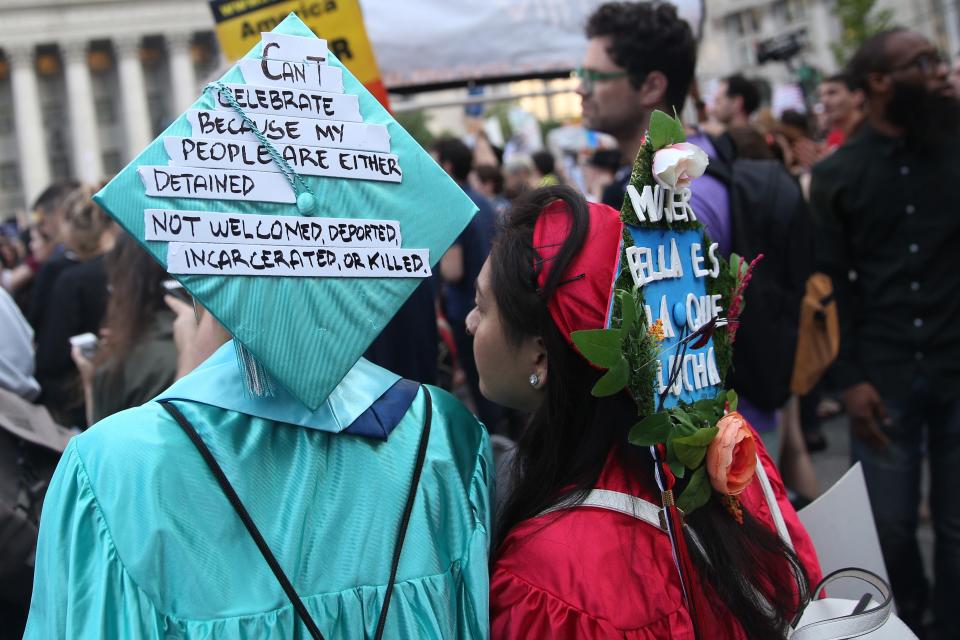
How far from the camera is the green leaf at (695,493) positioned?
1.60 meters

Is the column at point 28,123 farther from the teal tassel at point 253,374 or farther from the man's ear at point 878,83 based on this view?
the teal tassel at point 253,374

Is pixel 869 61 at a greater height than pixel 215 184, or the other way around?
pixel 869 61

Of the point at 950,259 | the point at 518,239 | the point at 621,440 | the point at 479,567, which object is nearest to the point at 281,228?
the point at 518,239

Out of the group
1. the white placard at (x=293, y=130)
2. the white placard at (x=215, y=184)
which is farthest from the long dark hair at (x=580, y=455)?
the white placard at (x=215, y=184)

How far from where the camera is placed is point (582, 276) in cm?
163

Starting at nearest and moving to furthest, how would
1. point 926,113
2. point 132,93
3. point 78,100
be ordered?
1. point 926,113
2. point 78,100
3. point 132,93

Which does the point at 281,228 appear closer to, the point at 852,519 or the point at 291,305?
the point at 291,305

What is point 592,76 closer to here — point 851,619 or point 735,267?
point 735,267

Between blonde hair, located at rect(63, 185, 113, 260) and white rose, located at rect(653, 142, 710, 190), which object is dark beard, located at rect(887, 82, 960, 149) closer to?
white rose, located at rect(653, 142, 710, 190)

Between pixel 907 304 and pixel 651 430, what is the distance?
2.26 meters

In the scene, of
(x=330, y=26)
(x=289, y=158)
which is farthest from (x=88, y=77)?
(x=289, y=158)

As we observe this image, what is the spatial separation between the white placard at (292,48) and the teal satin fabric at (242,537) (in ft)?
1.71

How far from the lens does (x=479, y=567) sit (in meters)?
1.50

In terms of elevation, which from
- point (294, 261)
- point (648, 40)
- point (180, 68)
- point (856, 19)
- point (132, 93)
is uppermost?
point (180, 68)
